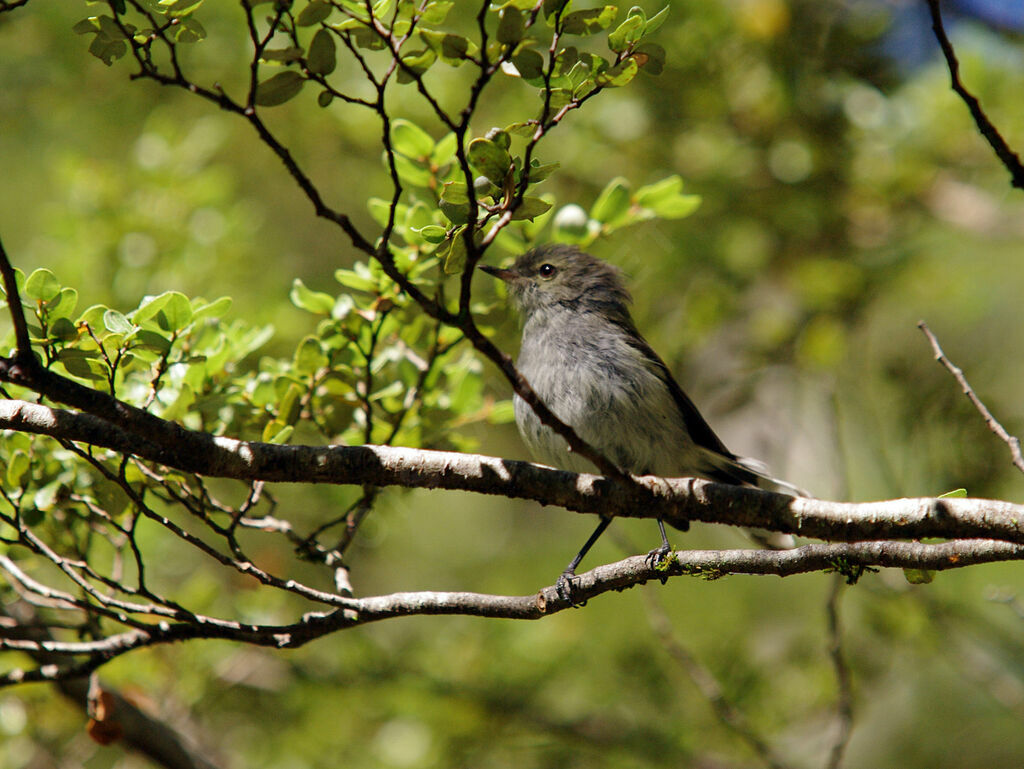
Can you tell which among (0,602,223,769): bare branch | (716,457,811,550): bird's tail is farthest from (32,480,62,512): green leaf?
(716,457,811,550): bird's tail

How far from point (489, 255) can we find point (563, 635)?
222 centimetres

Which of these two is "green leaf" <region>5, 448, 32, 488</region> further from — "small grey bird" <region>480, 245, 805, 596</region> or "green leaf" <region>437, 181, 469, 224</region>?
"small grey bird" <region>480, 245, 805, 596</region>

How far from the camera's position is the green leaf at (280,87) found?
2023 millimetres

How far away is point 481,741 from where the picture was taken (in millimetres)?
4707

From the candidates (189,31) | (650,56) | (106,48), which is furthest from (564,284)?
(106,48)

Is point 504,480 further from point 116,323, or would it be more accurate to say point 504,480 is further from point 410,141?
point 410,141

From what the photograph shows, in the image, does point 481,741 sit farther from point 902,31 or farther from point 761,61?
point 902,31

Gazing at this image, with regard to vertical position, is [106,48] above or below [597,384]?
below

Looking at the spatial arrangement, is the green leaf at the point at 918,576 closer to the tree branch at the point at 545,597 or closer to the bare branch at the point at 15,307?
the tree branch at the point at 545,597

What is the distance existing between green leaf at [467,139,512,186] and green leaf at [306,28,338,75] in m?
0.36

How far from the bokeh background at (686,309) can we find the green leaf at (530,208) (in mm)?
1935

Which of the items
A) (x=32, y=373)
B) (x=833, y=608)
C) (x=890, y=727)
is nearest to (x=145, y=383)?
(x=32, y=373)

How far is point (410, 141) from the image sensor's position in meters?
2.86

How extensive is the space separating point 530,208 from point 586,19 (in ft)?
1.35
